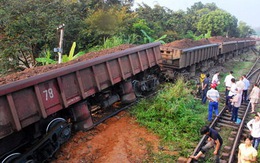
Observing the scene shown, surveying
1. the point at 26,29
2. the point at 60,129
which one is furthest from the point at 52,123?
the point at 26,29

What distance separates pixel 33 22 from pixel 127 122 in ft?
30.4

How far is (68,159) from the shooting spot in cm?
600

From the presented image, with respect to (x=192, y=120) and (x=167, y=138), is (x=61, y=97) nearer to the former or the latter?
(x=167, y=138)

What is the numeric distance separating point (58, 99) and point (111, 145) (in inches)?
75.9

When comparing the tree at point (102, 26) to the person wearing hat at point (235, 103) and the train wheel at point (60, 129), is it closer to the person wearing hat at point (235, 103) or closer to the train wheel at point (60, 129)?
the person wearing hat at point (235, 103)

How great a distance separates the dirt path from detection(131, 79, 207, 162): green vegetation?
0.35 metres

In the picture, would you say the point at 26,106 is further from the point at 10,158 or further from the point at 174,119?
the point at 174,119

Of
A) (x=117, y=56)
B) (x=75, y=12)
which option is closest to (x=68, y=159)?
(x=117, y=56)

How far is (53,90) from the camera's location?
19.4ft

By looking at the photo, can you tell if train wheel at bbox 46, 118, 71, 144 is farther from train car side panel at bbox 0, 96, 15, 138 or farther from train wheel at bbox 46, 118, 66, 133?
train car side panel at bbox 0, 96, 15, 138

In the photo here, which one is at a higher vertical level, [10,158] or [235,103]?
[10,158]

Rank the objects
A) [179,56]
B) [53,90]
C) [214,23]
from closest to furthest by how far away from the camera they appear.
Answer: [53,90], [179,56], [214,23]

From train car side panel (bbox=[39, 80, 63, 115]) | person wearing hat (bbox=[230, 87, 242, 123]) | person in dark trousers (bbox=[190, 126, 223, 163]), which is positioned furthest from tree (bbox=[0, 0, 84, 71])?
person in dark trousers (bbox=[190, 126, 223, 163])

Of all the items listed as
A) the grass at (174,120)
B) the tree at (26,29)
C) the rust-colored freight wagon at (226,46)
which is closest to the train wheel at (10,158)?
the grass at (174,120)
